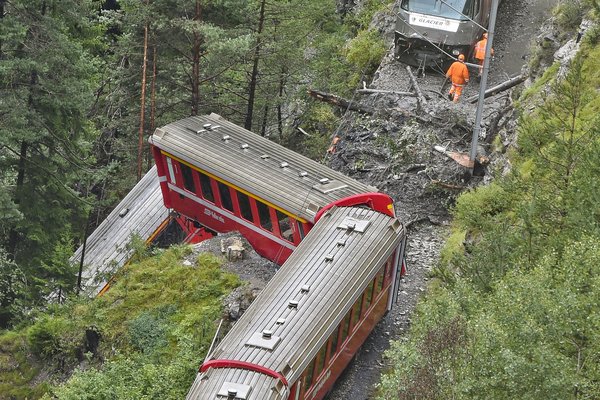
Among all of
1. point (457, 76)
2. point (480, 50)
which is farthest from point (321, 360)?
point (480, 50)

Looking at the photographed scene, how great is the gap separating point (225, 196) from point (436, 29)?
8.97 m

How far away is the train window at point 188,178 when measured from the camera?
68.2ft

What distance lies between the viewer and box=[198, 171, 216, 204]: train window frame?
20.4 m

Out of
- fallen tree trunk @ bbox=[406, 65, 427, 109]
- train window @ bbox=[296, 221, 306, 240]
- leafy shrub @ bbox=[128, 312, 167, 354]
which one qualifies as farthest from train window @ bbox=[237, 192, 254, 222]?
fallen tree trunk @ bbox=[406, 65, 427, 109]

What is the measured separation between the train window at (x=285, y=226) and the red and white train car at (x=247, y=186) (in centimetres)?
2

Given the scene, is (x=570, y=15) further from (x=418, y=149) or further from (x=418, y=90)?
(x=418, y=149)

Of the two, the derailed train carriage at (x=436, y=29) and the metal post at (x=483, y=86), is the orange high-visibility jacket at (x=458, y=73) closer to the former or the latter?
the derailed train carriage at (x=436, y=29)

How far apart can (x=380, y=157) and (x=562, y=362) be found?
14760mm

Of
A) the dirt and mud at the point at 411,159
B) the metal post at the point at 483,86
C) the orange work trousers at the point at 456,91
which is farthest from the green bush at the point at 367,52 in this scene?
the metal post at the point at 483,86

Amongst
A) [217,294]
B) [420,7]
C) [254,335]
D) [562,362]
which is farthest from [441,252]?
[562,362]

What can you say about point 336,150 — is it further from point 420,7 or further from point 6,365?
point 6,365

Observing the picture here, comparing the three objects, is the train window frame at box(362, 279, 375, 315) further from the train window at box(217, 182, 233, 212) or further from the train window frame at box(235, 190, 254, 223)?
the train window at box(217, 182, 233, 212)

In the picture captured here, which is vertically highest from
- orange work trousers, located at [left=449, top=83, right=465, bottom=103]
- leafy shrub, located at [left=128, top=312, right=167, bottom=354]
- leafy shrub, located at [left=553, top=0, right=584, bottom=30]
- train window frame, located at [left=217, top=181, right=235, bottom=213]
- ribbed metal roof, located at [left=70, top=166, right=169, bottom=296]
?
leafy shrub, located at [left=553, top=0, right=584, bottom=30]

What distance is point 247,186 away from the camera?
19.1 m
